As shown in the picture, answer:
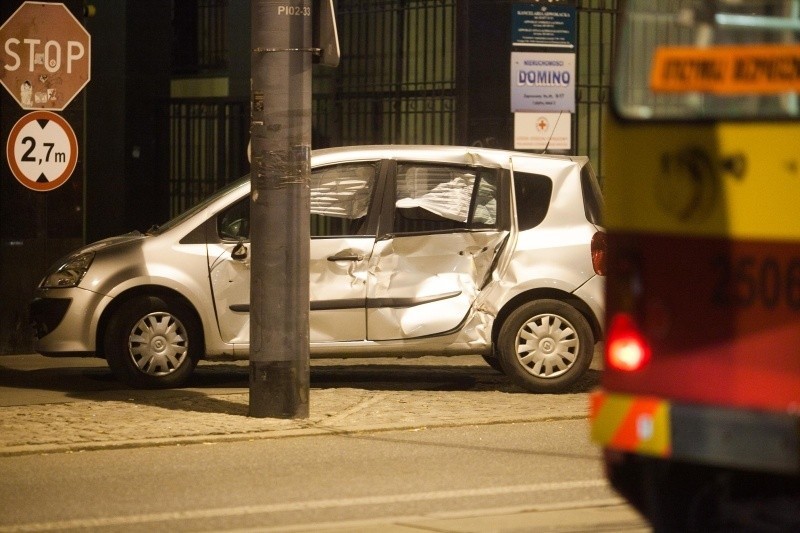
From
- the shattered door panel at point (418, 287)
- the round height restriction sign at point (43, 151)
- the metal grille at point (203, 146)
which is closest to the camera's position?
the shattered door panel at point (418, 287)

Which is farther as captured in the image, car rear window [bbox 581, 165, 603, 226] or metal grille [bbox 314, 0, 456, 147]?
metal grille [bbox 314, 0, 456, 147]

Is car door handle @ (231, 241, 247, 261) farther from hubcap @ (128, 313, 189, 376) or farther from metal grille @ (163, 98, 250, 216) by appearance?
metal grille @ (163, 98, 250, 216)

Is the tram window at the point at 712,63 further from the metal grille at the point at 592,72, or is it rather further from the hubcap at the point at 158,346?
the metal grille at the point at 592,72

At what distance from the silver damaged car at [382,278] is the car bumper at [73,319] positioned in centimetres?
1

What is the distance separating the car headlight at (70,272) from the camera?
470 inches

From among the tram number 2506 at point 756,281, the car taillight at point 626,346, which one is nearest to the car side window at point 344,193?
the car taillight at point 626,346

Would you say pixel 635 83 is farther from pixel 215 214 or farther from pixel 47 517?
pixel 215 214

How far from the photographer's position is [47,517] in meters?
7.49

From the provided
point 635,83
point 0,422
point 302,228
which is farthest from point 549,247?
point 635,83

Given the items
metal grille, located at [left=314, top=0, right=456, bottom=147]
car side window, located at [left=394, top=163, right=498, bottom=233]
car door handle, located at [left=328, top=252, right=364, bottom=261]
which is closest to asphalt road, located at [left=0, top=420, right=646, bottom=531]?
car door handle, located at [left=328, top=252, right=364, bottom=261]

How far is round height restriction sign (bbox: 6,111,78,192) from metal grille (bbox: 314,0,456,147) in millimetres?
6256

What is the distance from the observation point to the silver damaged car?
11.8m

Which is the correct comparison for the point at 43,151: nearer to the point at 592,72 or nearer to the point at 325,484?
the point at 325,484

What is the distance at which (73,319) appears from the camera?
11.9m
